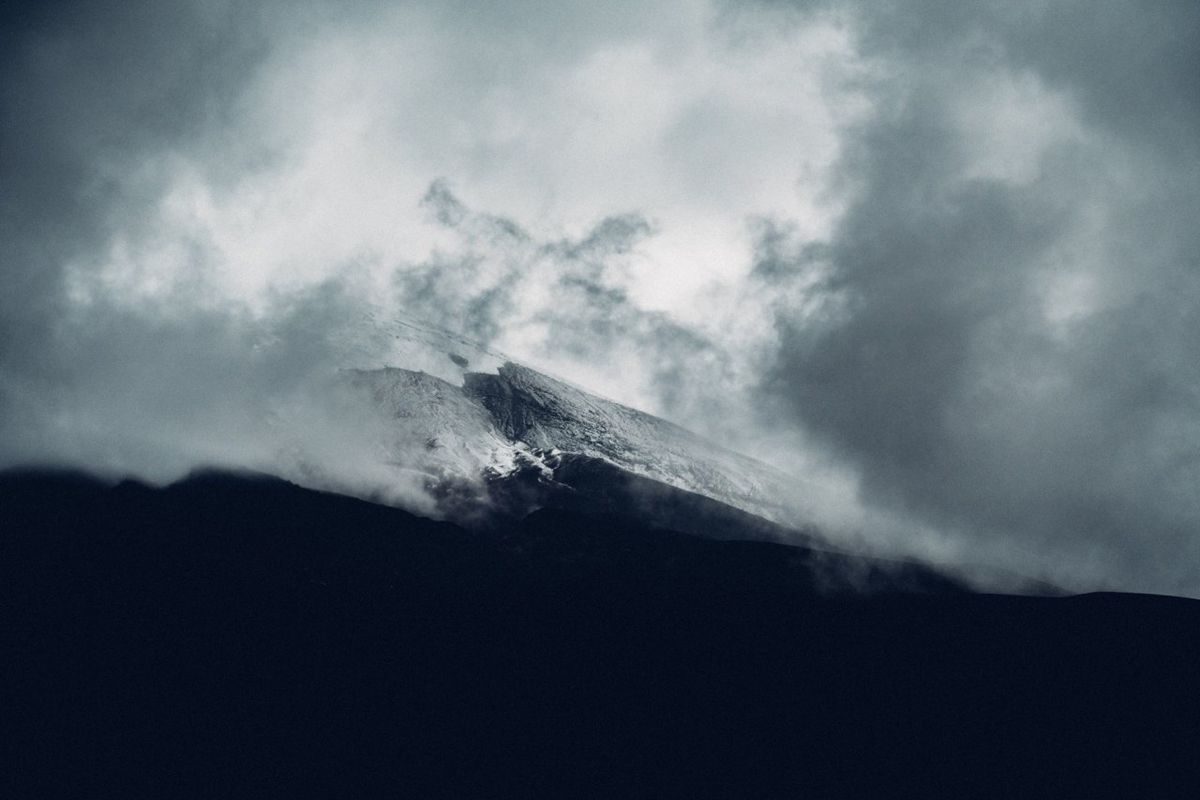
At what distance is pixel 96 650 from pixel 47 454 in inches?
2741

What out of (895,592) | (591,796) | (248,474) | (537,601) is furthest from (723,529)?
(591,796)

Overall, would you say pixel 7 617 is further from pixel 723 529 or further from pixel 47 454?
pixel 723 529

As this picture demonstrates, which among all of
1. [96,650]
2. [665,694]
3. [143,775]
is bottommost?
[143,775]

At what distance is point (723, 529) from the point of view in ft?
625

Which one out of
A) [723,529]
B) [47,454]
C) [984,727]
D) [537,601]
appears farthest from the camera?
[723,529]

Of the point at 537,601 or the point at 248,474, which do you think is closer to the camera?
the point at 537,601

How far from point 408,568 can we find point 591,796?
5463 cm

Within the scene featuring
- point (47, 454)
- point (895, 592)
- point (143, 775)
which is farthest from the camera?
point (47, 454)

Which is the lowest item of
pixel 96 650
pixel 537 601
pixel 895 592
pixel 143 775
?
pixel 143 775

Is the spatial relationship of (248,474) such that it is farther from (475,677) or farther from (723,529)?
(723,529)

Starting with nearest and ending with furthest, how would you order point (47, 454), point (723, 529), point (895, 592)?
point (895, 592) → point (47, 454) → point (723, 529)

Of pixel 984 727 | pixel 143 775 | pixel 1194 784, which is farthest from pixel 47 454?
pixel 1194 784

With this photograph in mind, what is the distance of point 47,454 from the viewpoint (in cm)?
15562

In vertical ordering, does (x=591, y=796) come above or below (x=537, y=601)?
below
